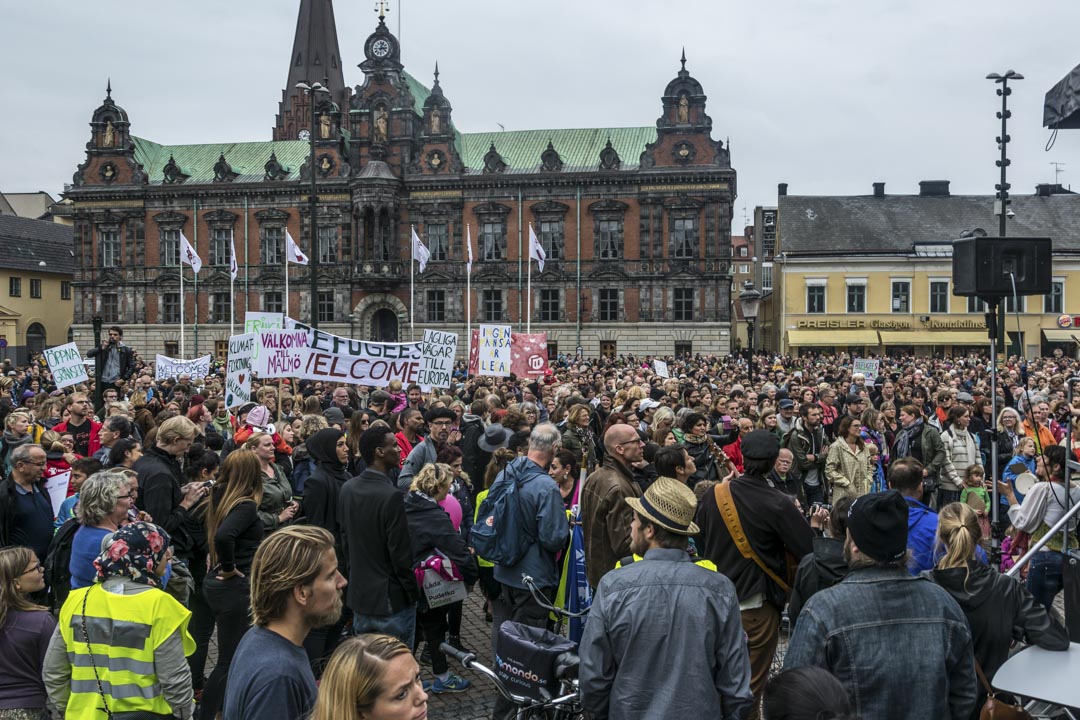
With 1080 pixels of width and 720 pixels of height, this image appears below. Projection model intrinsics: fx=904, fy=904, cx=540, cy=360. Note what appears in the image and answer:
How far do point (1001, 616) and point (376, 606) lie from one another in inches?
152

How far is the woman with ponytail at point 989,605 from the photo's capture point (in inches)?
174

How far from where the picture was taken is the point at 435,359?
15094 mm

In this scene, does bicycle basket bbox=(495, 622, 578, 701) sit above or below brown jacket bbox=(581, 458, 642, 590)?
below

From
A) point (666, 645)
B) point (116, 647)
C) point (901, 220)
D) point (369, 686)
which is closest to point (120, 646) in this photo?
point (116, 647)

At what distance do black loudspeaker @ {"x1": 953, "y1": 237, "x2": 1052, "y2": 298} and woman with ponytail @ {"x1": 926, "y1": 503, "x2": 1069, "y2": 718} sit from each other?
342 centimetres

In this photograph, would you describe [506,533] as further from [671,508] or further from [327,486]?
[671,508]

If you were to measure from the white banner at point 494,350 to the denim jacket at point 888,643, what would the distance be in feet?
53.3

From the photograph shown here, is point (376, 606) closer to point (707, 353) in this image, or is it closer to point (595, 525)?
point (595, 525)

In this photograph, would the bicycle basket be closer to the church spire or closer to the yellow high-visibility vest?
the yellow high-visibility vest

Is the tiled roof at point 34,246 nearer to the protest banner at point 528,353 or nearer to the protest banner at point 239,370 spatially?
the protest banner at point 528,353

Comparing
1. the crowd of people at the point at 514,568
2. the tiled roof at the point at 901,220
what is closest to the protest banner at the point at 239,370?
the crowd of people at the point at 514,568

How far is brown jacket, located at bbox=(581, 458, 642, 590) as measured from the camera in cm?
595

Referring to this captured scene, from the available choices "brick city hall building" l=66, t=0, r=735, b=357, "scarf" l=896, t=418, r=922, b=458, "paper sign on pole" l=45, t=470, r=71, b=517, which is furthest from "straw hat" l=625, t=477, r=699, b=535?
"brick city hall building" l=66, t=0, r=735, b=357

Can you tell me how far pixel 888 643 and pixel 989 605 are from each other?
1247 mm
